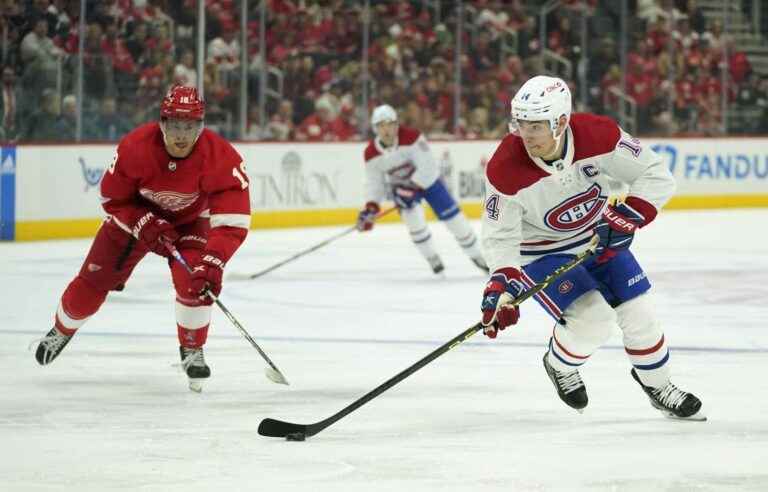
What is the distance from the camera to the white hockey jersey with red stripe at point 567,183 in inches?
167

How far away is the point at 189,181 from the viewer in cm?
493

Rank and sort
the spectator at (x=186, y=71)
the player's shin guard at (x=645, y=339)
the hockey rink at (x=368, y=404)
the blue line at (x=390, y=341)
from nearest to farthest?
the hockey rink at (x=368, y=404) < the player's shin guard at (x=645, y=339) < the blue line at (x=390, y=341) < the spectator at (x=186, y=71)

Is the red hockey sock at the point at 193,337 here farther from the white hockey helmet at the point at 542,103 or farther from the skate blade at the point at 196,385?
the white hockey helmet at the point at 542,103

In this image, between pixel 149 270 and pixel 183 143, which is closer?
pixel 183 143

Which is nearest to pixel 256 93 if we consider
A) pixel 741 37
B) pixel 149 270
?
pixel 149 270

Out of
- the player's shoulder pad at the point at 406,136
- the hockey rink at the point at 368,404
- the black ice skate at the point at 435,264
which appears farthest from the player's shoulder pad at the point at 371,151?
the hockey rink at the point at 368,404

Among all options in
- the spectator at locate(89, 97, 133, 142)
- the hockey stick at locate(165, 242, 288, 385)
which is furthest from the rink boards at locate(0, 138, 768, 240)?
the hockey stick at locate(165, 242, 288, 385)

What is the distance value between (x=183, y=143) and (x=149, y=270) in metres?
4.45

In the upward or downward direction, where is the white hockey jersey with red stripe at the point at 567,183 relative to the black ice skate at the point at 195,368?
upward

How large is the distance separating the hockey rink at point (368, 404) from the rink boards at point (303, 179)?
6.41 ft

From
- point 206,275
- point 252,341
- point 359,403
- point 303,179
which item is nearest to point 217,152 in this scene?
point 206,275

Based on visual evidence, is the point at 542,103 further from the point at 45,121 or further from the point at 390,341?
the point at 45,121

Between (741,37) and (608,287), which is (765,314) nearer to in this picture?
(608,287)

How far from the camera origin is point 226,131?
12.0m
